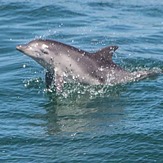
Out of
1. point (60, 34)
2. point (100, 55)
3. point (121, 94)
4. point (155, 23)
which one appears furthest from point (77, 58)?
point (155, 23)

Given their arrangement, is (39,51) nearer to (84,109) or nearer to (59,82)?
(59,82)

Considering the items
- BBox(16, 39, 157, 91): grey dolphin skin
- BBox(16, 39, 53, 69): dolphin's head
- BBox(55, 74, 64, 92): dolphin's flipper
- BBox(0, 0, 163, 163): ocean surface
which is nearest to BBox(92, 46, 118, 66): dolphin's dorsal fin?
BBox(16, 39, 157, 91): grey dolphin skin

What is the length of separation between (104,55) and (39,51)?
1.85 metres

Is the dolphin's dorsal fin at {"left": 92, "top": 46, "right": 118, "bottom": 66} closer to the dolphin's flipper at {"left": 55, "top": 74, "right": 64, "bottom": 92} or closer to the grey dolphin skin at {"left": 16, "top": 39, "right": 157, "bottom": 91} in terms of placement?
the grey dolphin skin at {"left": 16, "top": 39, "right": 157, "bottom": 91}

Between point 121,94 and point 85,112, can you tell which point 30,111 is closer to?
point 85,112

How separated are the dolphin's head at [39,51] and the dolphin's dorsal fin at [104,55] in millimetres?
1296

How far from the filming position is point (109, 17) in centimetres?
3008

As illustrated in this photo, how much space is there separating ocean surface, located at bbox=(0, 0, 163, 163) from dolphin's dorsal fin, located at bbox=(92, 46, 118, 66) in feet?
2.47

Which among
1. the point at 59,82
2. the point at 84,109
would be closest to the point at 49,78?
the point at 59,82

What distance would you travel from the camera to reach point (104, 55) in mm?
17500

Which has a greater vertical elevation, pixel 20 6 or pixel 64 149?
pixel 20 6

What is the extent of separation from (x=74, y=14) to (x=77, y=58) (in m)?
13.6

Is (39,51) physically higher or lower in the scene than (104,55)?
higher

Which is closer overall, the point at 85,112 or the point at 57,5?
the point at 85,112
